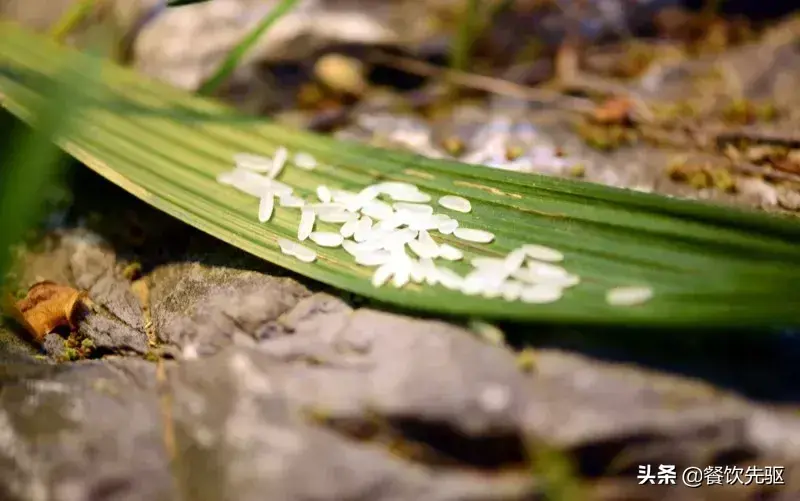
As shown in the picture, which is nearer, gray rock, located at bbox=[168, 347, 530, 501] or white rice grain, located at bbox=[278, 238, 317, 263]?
gray rock, located at bbox=[168, 347, 530, 501]

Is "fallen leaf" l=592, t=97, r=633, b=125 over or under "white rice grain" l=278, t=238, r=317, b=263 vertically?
over

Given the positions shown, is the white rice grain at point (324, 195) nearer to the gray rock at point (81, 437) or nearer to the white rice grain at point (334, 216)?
the white rice grain at point (334, 216)

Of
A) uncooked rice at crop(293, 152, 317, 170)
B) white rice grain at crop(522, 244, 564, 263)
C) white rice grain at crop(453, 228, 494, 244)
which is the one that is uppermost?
uncooked rice at crop(293, 152, 317, 170)

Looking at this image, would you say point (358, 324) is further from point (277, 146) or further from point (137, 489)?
point (277, 146)

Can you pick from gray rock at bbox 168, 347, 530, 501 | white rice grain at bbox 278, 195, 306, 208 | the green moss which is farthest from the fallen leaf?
the green moss

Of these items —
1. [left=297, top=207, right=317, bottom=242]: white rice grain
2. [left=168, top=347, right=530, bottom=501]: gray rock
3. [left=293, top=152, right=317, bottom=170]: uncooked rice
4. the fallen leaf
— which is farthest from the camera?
the fallen leaf

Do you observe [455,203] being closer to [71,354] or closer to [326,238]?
[326,238]

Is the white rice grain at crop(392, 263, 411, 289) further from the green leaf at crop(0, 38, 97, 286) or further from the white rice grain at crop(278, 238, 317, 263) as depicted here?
the green leaf at crop(0, 38, 97, 286)
